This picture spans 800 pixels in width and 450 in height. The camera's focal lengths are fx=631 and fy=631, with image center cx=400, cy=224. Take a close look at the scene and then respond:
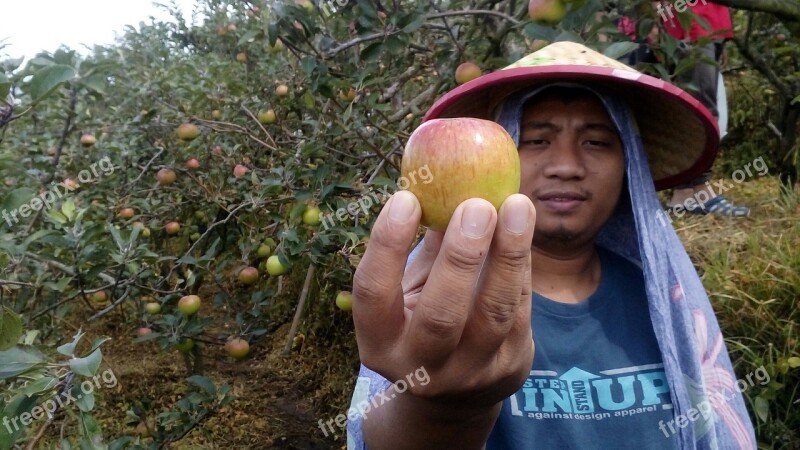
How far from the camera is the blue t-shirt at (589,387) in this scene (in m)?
1.10

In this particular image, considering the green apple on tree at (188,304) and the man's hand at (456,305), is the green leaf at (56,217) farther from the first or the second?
the man's hand at (456,305)

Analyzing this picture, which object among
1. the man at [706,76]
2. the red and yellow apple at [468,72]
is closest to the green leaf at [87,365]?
the red and yellow apple at [468,72]

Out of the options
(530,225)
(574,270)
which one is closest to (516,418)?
(574,270)

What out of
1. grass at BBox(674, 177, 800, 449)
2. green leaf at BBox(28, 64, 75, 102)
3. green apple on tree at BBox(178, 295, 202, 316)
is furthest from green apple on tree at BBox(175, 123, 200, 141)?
grass at BBox(674, 177, 800, 449)

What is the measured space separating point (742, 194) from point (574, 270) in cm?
252

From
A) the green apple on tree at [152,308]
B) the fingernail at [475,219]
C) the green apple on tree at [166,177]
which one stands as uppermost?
the fingernail at [475,219]

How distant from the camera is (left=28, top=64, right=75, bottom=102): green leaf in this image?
1241 mm

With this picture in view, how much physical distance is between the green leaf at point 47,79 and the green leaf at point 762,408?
78.8 inches

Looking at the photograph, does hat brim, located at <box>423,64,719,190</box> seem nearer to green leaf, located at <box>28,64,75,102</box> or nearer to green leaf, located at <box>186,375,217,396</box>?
green leaf, located at <box>28,64,75,102</box>

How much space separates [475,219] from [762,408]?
1.62 metres

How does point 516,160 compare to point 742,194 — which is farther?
point 742,194

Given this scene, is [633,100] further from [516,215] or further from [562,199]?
[516,215]

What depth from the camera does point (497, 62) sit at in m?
1.91

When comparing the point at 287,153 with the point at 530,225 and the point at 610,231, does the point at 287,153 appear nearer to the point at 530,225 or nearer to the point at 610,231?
the point at 610,231
